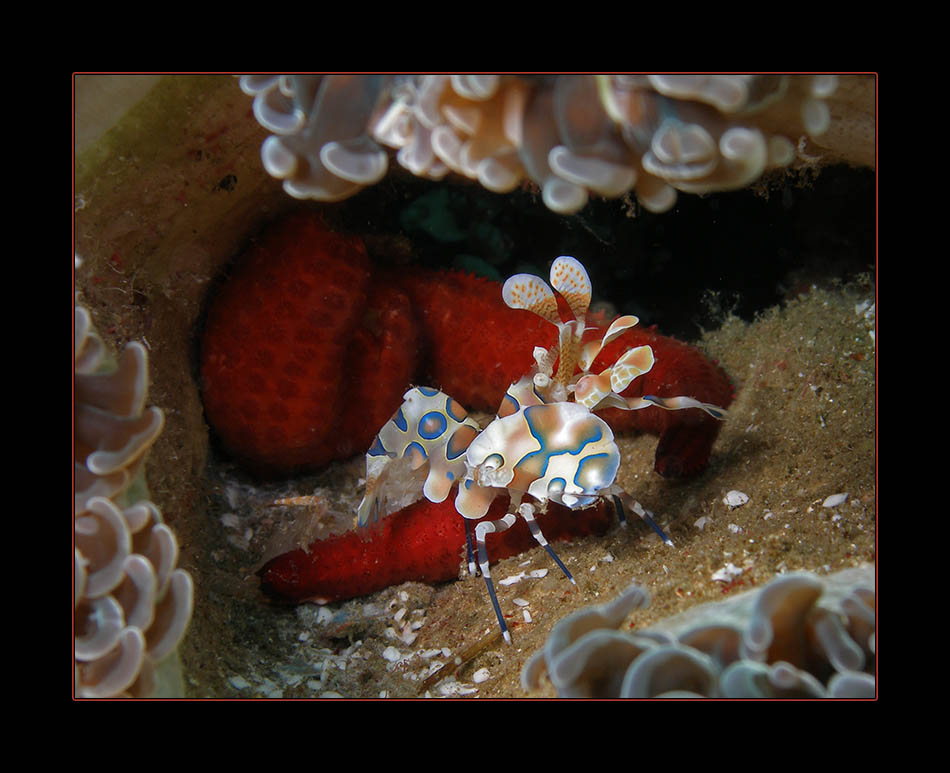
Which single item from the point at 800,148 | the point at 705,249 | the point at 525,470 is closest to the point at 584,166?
the point at 525,470

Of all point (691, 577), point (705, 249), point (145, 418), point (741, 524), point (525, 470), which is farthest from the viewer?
point (705, 249)

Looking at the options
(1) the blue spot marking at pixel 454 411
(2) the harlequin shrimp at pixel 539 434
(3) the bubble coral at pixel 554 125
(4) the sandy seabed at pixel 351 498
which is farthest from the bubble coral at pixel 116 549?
(1) the blue spot marking at pixel 454 411

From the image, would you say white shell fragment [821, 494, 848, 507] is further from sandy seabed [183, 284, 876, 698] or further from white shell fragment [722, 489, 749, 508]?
white shell fragment [722, 489, 749, 508]

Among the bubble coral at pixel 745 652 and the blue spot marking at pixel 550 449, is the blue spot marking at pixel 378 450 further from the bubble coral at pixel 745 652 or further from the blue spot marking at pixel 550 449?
the bubble coral at pixel 745 652

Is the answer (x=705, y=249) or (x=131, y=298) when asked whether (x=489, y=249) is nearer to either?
(x=705, y=249)

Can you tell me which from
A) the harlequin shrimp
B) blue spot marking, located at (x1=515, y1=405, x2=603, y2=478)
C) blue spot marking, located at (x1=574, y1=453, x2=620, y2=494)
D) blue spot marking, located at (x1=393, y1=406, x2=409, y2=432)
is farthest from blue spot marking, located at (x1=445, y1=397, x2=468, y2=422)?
blue spot marking, located at (x1=574, y1=453, x2=620, y2=494)

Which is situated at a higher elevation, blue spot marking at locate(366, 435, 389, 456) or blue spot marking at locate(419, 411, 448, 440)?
blue spot marking at locate(419, 411, 448, 440)

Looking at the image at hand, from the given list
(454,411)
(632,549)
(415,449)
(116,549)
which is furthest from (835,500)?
(116,549)

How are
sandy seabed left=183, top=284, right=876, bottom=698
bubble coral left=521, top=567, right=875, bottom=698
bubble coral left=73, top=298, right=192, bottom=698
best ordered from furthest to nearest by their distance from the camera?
sandy seabed left=183, top=284, right=876, bottom=698, bubble coral left=73, top=298, right=192, bottom=698, bubble coral left=521, top=567, right=875, bottom=698
